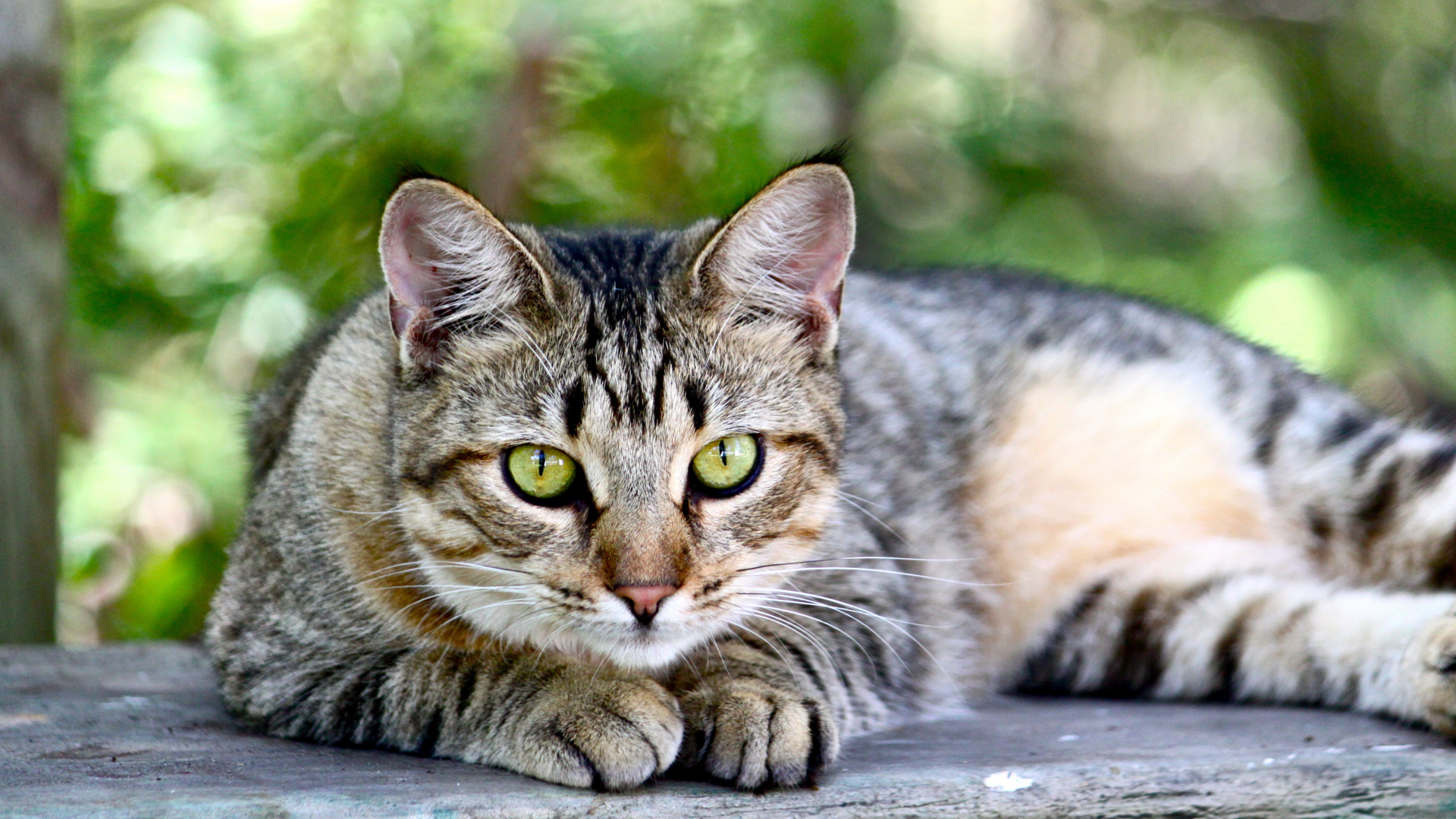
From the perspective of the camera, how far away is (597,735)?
82.4 inches

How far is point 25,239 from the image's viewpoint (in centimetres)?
344

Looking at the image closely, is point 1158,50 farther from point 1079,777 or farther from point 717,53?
point 1079,777

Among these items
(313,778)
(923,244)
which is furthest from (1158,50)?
(313,778)

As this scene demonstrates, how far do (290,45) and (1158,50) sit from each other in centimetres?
485

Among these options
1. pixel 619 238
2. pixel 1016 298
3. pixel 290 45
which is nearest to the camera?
pixel 619 238

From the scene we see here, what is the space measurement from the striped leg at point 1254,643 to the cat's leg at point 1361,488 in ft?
0.74

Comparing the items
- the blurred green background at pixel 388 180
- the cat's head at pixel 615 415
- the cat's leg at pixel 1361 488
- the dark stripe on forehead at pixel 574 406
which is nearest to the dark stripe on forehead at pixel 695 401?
the cat's head at pixel 615 415

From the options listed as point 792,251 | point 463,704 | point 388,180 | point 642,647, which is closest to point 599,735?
point 642,647

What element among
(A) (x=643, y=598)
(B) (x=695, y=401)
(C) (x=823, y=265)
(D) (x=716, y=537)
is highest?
(C) (x=823, y=265)

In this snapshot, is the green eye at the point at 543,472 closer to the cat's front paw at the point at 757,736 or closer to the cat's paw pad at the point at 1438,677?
the cat's front paw at the point at 757,736

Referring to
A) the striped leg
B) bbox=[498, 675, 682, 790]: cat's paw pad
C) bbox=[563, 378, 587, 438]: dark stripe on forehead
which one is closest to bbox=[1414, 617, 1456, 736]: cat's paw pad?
the striped leg

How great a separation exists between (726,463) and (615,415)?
241 millimetres

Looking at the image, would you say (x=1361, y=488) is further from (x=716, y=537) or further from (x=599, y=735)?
(x=599, y=735)

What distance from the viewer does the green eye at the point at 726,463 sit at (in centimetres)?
236
